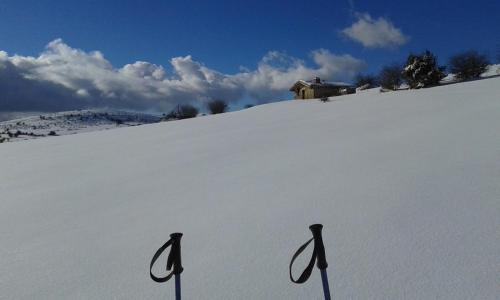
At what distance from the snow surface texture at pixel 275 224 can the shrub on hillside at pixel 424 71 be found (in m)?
19.8

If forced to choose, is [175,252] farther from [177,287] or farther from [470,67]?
[470,67]

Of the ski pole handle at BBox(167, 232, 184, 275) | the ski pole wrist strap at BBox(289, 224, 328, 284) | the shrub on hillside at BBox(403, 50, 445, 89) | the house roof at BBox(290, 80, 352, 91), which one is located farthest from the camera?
the house roof at BBox(290, 80, 352, 91)

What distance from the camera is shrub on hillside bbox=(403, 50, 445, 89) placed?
23.2 meters

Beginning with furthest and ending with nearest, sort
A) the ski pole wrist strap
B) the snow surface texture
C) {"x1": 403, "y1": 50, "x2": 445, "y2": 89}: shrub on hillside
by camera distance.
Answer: {"x1": 403, "y1": 50, "x2": 445, "y2": 89}: shrub on hillside
the snow surface texture
the ski pole wrist strap

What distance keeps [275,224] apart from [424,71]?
24.7 meters

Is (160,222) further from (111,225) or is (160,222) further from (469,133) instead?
(469,133)

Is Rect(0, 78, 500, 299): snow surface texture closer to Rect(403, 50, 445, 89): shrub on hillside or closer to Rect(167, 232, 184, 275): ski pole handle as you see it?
Rect(167, 232, 184, 275): ski pole handle

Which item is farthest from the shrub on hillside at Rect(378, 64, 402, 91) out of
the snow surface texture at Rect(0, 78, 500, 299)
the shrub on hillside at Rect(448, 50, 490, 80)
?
the snow surface texture at Rect(0, 78, 500, 299)

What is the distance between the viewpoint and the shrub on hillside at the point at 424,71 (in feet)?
76.1

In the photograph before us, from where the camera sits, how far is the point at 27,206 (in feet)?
14.8

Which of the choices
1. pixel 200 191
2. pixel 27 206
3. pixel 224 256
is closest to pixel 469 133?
pixel 200 191

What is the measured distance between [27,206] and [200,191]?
2.44 meters

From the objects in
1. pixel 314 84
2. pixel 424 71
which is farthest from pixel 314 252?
pixel 314 84

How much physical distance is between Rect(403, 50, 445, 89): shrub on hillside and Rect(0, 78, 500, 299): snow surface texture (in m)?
19.8
